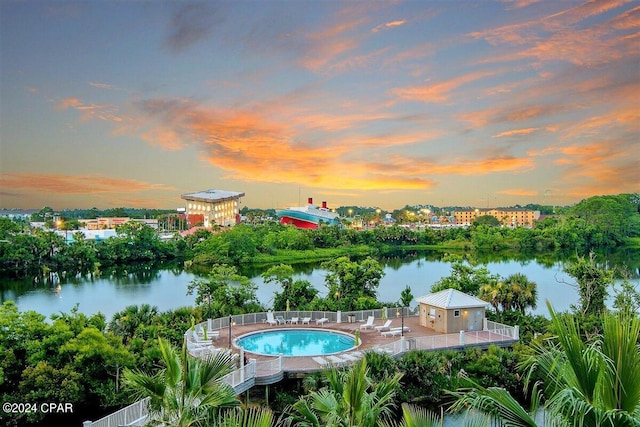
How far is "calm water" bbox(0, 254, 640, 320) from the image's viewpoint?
33.5m

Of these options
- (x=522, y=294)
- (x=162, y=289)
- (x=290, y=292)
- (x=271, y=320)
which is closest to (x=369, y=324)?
(x=271, y=320)

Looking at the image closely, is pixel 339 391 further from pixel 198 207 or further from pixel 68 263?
pixel 198 207

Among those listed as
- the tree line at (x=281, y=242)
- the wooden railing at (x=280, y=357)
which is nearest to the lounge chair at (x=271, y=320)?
the wooden railing at (x=280, y=357)

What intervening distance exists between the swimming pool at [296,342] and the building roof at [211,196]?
331 feet

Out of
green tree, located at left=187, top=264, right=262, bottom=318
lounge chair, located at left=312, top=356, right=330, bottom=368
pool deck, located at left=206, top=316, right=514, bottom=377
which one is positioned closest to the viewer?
lounge chair, located at left=312, top=356, right=330, bottom=368

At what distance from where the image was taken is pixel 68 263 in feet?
177

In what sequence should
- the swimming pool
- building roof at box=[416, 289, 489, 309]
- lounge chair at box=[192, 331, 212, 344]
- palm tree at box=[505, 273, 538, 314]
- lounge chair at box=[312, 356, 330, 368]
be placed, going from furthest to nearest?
1. palm tree at box=[505, 273, 538, 314]
2. building roof at box=[416, 289, 489, 309]
3. the swimming pool
4. lounge chair at box=[192, 331, 212, 344]
5. lounge chair at box=[312, 356, 330, 368]

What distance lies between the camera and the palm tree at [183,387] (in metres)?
5.14

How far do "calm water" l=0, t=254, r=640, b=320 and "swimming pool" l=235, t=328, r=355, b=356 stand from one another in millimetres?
10731

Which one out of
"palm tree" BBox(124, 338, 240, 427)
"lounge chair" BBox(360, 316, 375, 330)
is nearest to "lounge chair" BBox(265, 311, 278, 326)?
"lounge chair" BBox(360, 316, 375, 330)

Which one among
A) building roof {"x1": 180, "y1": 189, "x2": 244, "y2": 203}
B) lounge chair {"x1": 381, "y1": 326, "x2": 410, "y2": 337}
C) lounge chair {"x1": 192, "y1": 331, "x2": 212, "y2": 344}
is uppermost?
building roof {"x1": 180, "y1": 189, "x2": 244, "y2": 203}

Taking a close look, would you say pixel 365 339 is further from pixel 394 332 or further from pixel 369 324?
pixel 369 324

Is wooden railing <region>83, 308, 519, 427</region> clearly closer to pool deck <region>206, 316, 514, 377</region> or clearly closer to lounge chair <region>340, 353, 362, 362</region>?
pool deck <region>206, 316, 514, 377</region>

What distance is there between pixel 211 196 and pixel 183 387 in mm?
118013
